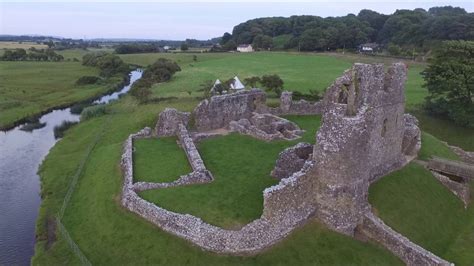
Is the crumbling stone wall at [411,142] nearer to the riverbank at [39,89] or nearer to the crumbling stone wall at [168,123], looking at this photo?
the crumbling stone wall at [168,123]

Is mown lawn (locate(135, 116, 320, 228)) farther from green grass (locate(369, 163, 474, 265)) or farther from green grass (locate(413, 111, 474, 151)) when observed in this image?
green grass (locate(413, 111, 474, 151))

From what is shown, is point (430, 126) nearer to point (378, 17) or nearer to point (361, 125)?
point (361, 125)

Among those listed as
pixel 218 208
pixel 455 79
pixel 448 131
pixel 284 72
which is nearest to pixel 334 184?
pixel 218 208

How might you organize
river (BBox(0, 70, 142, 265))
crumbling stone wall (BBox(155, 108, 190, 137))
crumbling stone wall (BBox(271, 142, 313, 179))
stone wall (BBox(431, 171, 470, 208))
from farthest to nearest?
crumbling stone wall (BBox(155, 108, 190, 137)) < stone wall (BBox(431, 171, 470, 208)) < crumbling stone wall (BBox(271, 142, 313, 179)) < river (BBox(0, 70, 142, 265))

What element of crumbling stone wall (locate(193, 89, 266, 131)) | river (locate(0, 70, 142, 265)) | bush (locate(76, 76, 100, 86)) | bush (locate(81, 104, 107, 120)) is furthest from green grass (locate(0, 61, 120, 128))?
crumbling stone wall (locate(193, 89, 266, 131))

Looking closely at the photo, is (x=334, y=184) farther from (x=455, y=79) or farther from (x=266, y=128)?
(x=455, y=79)
